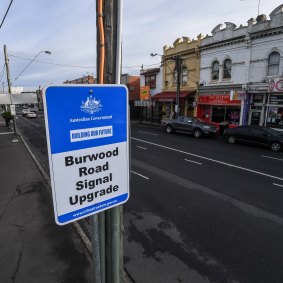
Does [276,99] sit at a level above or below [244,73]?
below

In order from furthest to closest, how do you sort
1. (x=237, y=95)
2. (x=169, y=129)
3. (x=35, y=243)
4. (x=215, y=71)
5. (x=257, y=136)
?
(x=169, y=129) < (x=215, y=71) < (x=237, y=95) < (x=257, y=136) < (x=35, y=243)

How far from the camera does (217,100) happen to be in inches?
865

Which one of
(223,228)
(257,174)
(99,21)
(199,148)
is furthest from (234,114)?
(99,21)

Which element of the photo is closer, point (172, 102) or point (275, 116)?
point (275, 116)

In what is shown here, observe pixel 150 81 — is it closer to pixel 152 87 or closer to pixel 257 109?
pixel 152 87

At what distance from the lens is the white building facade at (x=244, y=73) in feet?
57.9

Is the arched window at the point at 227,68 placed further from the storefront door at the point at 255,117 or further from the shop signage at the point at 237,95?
the storefront door at the point at 255,117

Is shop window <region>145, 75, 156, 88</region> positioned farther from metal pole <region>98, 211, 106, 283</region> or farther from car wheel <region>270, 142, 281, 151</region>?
metal pole <region>98, 211, 106, 283</region>

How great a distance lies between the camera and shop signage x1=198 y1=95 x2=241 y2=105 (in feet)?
68.1

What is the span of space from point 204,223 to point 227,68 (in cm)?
1887

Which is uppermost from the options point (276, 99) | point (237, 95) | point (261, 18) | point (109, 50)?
point (261, 18)

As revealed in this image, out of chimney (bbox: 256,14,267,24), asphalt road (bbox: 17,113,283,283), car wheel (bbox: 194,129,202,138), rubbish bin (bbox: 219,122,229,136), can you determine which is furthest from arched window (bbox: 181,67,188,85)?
asphalt road (bbox: 17,113,283,283)

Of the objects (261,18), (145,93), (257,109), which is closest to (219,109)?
(257,109)

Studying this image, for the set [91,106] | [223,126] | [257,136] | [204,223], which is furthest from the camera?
[223,126]
